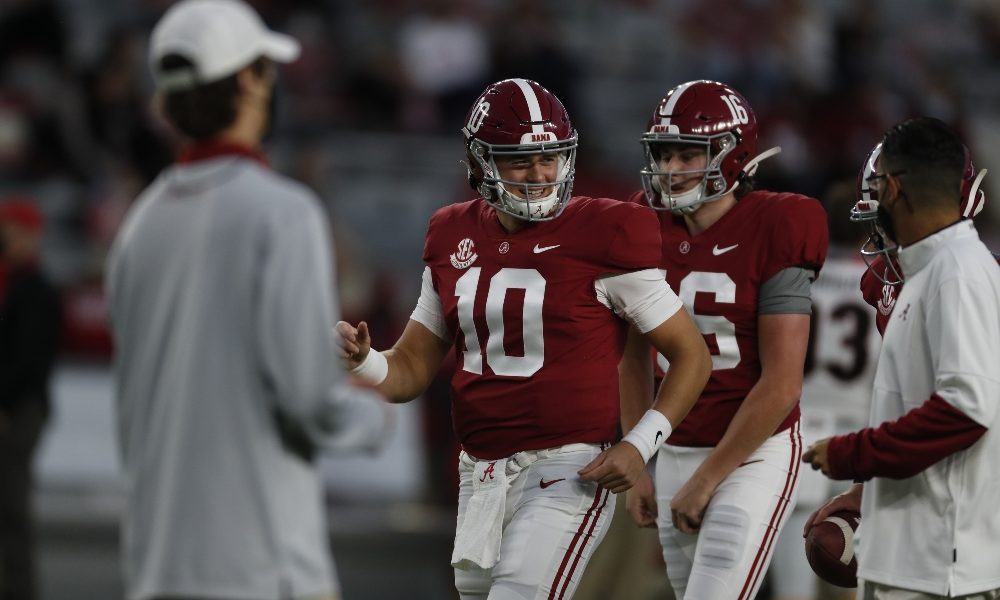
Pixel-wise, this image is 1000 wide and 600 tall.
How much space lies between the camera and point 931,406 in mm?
3307

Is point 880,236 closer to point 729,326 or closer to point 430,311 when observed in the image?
point 729,326

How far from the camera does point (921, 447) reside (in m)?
3.32

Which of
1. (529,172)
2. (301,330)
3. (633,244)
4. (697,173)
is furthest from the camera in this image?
(697,173)

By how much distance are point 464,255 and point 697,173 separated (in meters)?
0.71

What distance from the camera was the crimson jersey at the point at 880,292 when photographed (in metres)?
3.96

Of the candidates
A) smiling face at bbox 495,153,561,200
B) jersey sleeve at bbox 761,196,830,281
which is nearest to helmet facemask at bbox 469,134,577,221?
smiling face at bbox 495,153,561,200

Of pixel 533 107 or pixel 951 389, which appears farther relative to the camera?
pixel 533 107

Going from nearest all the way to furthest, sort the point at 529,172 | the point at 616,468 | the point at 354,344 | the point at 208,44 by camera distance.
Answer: the point at 208,44 → the point at 616,468 → the point at 529,172 → the point at 354,344

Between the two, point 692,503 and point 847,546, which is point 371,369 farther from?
point 847,546

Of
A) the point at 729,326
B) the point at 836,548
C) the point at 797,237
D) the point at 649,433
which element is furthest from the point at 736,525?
the point at 797,237

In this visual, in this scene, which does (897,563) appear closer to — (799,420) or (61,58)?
(799,420)

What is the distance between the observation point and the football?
12.8 feet

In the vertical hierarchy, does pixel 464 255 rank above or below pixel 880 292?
above

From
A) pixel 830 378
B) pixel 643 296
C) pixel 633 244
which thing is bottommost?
pixel 830 378
